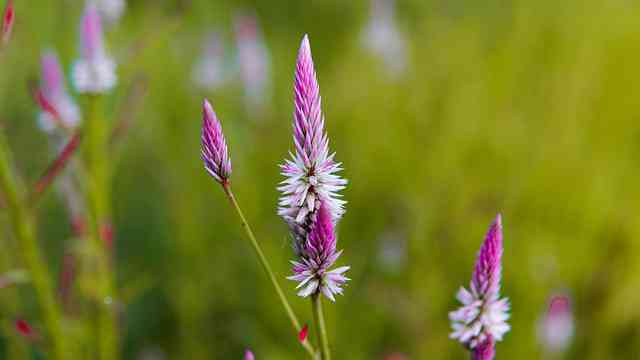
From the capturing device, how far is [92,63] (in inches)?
49.4

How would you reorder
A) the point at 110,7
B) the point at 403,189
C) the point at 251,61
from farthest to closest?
the point at 403,189
the point at 251,61
the point at 110,7

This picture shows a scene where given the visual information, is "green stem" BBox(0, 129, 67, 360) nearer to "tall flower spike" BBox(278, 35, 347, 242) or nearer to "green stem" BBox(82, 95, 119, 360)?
"green stem" BBox(82, 95, 119, 360)

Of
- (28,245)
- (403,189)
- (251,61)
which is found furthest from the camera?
(403,189)

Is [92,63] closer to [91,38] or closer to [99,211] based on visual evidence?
[91,38]

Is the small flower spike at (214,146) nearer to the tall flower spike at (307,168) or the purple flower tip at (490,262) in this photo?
the tall flower spike at (307,168)

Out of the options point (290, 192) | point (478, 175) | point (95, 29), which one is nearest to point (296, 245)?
point (290, 192)

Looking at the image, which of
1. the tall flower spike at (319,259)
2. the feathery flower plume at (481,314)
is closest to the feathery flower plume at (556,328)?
the feathery flower plume at (481,314)

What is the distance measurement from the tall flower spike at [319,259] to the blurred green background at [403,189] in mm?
764

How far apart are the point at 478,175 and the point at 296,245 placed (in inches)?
68.1

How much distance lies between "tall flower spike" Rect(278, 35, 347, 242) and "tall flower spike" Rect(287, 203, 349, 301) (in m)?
0.01

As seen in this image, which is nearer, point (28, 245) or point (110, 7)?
point (28, 245)

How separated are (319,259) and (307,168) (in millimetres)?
73

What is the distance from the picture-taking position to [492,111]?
262 cm

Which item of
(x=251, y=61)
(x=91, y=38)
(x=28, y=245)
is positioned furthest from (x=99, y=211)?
(x=251, y=61)
